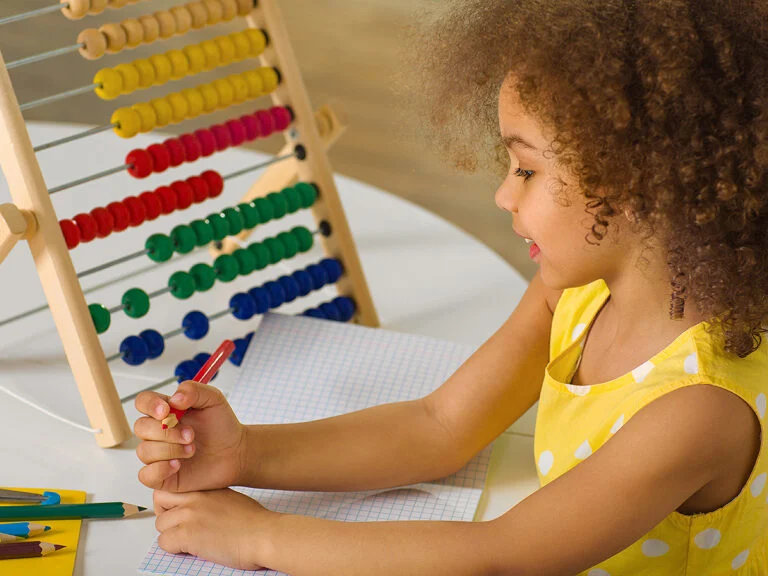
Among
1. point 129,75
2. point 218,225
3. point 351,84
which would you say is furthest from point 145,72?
point 351,84

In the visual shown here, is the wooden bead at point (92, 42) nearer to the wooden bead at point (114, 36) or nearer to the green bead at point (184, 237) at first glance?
the wooden bead at point (114, 36)

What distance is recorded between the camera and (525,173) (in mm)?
942

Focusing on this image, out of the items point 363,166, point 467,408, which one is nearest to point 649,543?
point 467,408

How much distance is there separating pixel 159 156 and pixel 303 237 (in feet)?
0.81

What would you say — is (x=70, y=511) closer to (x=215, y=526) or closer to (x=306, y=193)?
(x=215, y=526)

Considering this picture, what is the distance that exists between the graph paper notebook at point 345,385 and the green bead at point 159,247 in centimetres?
19

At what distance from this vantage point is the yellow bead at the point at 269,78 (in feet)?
4.86

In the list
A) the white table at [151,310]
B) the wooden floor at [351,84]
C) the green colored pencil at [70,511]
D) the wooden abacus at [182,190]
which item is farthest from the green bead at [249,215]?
the wooden floor at [351,84]

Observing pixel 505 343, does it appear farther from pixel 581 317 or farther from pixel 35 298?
pixel 35 298

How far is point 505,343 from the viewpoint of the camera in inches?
45.2

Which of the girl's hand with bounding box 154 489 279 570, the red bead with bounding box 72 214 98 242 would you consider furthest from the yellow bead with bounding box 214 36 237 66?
the girl's hand with bounding box 154 489 279 570

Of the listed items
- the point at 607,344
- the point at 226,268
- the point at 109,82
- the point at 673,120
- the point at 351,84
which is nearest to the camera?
the point at 673,120

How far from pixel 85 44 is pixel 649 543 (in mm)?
897

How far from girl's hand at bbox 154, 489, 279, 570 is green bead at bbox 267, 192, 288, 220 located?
0.59 m
